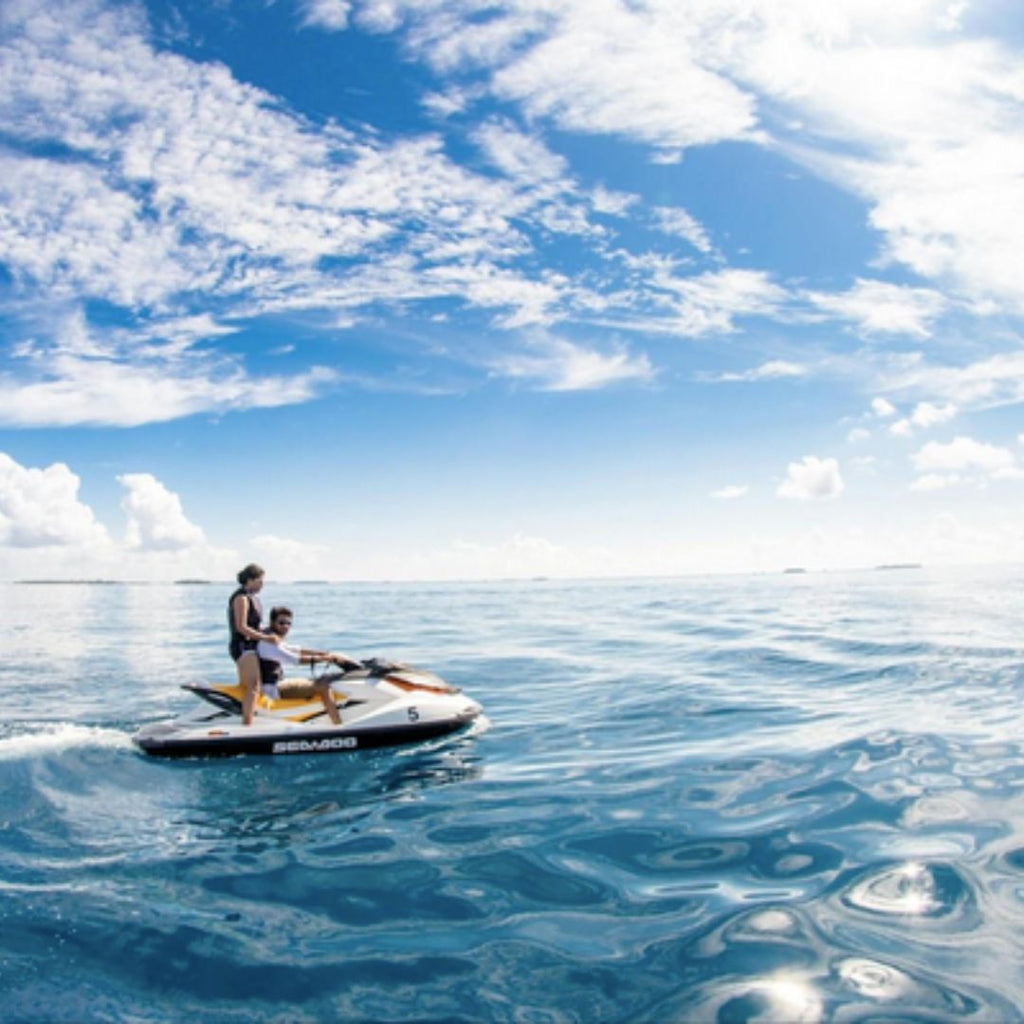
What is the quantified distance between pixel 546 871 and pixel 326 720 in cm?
607

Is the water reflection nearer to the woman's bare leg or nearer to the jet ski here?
the jet ski

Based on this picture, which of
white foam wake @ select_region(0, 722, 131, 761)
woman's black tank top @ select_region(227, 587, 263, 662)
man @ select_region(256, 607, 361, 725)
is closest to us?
white foam wake @ select_region(0, 722, 131, 761)

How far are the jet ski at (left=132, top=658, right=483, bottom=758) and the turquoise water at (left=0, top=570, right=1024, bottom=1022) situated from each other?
1.14ft

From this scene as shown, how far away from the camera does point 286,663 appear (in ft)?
39.1

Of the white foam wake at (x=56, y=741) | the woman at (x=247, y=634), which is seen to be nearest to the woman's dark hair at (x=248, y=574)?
the woman at (x=247, y=634)

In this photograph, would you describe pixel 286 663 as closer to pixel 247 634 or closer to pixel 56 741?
pixel 247 634

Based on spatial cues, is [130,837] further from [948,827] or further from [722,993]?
[948,827]

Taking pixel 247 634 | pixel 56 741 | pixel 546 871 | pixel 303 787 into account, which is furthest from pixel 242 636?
pixel 546 871

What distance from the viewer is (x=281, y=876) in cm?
678

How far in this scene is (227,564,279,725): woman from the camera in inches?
459

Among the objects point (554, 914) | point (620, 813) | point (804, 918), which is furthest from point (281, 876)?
point (804, 918)

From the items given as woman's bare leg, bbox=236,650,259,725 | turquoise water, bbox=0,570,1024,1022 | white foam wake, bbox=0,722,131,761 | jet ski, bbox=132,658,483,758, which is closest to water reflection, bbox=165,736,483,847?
turquoise water, bbox=0,570,1024,1022

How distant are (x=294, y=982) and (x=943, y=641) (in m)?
24.0

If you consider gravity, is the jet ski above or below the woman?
below
